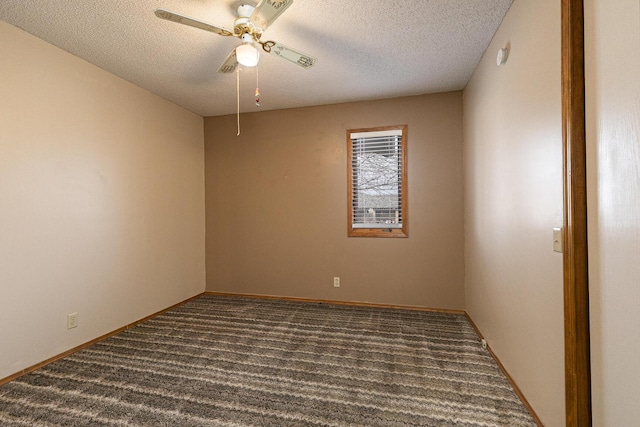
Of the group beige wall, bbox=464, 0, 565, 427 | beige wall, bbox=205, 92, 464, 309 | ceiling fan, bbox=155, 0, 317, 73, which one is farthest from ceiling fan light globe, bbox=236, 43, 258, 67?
beige wall, bbox=205, 92, 464, 309

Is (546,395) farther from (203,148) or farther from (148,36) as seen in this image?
(203,148)

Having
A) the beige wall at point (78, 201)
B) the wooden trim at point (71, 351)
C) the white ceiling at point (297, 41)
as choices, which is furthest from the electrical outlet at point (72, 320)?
the white ceiling at point (297, 41)

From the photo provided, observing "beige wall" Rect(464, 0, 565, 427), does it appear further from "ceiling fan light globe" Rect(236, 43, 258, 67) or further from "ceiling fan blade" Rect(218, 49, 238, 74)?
"ceiling fan blade" Rect(218, 49, 238, 74)

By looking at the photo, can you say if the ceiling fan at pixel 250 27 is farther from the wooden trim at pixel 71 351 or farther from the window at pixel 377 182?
the wooden trim at pixel 71 351

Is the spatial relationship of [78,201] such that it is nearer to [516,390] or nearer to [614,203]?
[614,203]

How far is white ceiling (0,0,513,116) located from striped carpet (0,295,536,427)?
2.50 meters

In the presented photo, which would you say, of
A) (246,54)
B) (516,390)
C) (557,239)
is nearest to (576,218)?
(557,239)

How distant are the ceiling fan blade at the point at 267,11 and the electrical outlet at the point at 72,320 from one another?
2.73m

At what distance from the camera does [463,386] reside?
6.61 ft

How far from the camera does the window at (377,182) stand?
365cm

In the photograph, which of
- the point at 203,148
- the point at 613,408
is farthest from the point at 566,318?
the point at 203,148

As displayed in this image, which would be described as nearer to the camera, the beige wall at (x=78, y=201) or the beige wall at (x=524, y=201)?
the beige wall at (x=524, y=201)

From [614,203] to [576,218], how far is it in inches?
8.5

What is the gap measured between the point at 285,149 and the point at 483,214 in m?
2.46
